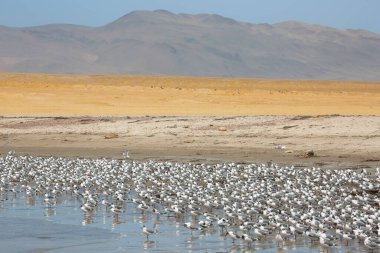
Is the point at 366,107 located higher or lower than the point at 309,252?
higher

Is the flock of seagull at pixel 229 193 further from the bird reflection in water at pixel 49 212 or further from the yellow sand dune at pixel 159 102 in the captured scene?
the yellow sand dune at pixel 159 102

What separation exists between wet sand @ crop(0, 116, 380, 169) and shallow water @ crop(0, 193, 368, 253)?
7.93 m

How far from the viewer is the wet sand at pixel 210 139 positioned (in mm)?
24375

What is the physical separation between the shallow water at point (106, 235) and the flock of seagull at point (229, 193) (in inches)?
6.3

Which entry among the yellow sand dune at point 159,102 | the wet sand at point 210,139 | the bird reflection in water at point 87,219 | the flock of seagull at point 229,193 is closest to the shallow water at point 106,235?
the bird reflection in water at point 87,219

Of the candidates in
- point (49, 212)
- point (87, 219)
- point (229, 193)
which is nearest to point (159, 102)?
point (229, 193)

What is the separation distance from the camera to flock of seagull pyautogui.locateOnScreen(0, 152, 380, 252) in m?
13.4

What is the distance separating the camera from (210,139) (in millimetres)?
27891

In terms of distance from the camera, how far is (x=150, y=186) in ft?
64.4

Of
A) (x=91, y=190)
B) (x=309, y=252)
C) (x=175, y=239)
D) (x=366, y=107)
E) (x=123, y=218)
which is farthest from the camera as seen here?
(x=366, y=107)

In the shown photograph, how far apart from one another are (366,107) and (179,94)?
46.4 feet

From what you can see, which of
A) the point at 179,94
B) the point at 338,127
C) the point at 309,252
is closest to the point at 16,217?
the point at 309,252

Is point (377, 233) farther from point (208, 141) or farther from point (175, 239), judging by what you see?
point (208, 141)

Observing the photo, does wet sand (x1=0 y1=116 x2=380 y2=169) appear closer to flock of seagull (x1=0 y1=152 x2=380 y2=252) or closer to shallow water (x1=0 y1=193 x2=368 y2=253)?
flock of seagull (x1=0 y1=152 x2=380 y2=252)
